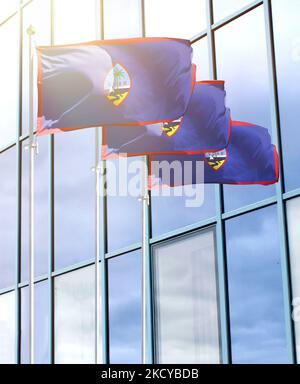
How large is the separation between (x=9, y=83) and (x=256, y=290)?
10345 millimetres

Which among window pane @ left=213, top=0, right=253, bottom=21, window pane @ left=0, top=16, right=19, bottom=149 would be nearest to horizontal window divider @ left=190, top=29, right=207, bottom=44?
window pane @ left=213, top=0, right=253, bottom=21

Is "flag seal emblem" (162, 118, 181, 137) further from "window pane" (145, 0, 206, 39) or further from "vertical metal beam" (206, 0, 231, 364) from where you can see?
"window pane" (145, 0, 206, 39)

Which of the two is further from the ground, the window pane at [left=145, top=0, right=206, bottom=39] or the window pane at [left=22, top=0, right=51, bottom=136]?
the window pane at [left=22, top=0, right=51, bottom=136]

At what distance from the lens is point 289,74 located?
1505cm

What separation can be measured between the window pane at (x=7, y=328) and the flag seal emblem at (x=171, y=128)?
24.3 feet

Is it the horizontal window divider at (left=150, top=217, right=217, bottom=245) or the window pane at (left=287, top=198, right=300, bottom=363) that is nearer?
the window pane at (left=287, top=198, right=300, bottom=363)

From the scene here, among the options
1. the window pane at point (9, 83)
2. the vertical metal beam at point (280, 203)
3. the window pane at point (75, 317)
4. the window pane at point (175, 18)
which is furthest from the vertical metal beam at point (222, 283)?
the window pane at point (9, 83)

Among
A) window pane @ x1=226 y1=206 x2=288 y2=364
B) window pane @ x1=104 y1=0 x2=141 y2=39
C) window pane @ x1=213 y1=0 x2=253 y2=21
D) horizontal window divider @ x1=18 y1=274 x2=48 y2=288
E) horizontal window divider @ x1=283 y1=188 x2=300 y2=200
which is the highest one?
window pane @ x1=104 y1=0 x2=141 y2=39

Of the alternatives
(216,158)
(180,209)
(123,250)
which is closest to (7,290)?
(123,250)

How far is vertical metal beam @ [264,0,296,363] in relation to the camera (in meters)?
13.9

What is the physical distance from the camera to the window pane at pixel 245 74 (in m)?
15.4

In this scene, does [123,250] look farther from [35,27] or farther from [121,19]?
[35,27]

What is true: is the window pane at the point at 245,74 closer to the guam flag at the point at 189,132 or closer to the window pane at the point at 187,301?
the guam flag at the point at 189,132

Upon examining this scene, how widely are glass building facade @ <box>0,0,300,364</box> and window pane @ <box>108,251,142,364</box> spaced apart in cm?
3
